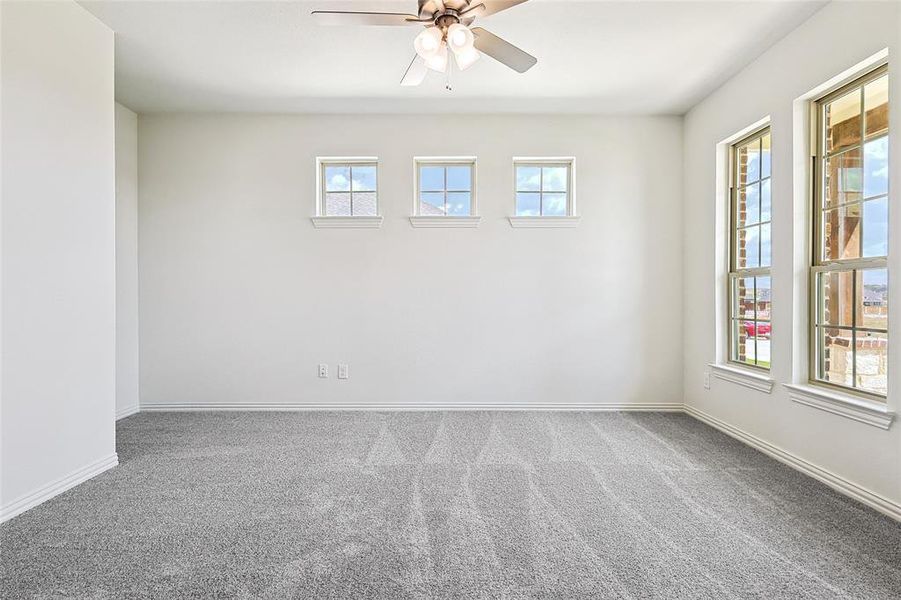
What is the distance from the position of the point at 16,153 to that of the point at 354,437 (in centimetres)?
254

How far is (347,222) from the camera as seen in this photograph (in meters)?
3.88

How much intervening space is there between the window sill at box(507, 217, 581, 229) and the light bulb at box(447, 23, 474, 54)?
209 cm

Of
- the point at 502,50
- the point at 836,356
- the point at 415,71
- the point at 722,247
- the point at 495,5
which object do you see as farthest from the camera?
the point at 722,247

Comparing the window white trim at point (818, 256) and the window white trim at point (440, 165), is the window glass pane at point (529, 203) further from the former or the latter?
the window white trim at point (818, 256)

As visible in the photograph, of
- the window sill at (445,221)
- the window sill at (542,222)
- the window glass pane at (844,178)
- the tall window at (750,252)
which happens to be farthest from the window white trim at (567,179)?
the window glass pane at (844,178)

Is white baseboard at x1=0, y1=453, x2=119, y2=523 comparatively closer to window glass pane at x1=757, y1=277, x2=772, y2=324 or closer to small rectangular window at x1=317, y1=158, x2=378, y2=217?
small rectangular window at x1=317, y1=158, x2=378, y2=217

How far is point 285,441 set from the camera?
3123mm

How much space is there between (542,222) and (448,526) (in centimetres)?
277

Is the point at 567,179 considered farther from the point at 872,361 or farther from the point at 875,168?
the point at 872,361

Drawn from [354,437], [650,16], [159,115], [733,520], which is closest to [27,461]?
[354,437]

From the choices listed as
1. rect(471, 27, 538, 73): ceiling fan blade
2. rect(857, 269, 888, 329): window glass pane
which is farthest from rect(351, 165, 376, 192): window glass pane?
rect(857, 269, 888, 329): window glass pane

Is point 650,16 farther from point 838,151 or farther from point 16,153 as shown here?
point 16,153

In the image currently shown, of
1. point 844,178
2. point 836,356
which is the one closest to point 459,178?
point 844,178

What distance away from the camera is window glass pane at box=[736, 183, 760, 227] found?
312 centimetres
